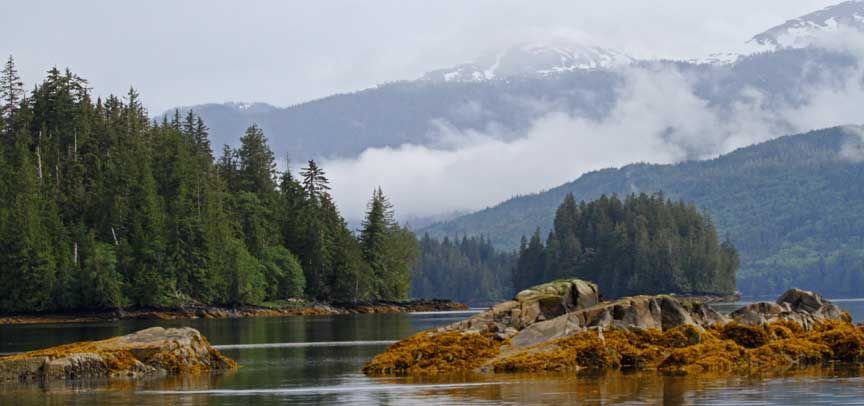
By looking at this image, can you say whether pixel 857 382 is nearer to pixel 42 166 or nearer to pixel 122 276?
pixel 122 276

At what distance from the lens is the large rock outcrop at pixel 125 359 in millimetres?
59344

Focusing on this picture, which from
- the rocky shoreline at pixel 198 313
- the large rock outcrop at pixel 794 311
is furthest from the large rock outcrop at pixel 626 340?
the rocky shoreline at pixel 198 313

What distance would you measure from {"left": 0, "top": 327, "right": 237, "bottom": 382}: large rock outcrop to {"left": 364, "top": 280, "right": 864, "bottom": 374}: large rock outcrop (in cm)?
813

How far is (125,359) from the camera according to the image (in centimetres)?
6125

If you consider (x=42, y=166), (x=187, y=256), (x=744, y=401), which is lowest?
(x=744, y=401)

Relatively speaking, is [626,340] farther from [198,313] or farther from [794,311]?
[198,313]

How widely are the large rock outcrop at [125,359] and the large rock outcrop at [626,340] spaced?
8134 mm

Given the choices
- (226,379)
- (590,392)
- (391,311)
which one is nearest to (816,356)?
(590,392)

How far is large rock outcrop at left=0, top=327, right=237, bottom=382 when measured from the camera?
2336 inches

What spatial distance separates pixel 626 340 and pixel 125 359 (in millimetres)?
21929

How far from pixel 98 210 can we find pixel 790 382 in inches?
5774

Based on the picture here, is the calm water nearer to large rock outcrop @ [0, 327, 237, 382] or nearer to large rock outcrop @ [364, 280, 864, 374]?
large rock outcrop @ [0, 327, 237, 382]

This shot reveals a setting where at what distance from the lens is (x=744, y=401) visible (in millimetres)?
42844

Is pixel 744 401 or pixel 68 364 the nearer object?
pixel 744 401
